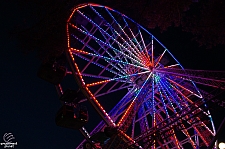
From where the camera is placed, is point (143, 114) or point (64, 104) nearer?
point (64, 104)

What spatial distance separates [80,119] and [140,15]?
5337 millimetres

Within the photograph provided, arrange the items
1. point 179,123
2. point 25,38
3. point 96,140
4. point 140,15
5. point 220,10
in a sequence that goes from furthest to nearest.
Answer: point 140,15 → point 96,140 → point 25,38 → point 220,10 → point 179,123

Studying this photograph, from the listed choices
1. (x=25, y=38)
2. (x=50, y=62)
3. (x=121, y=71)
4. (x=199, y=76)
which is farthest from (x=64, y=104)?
(x=199, y=76)

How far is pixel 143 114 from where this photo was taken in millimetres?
12695

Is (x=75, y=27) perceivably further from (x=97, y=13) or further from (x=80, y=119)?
(x=80, y=119)

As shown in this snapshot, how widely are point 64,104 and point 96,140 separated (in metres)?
2.04

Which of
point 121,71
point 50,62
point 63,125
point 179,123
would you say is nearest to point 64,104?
point 63,125

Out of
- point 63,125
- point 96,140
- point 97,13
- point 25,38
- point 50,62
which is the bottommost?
point 96,140

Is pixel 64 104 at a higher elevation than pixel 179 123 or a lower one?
higher

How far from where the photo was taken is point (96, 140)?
1048cm

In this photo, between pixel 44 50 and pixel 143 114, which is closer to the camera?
pixel 44 50

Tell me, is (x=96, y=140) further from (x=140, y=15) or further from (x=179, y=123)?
(x=140, y=15)

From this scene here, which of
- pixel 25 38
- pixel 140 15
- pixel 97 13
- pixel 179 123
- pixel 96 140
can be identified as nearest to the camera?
pixel 179 123

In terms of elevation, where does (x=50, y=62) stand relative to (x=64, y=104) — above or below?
above
